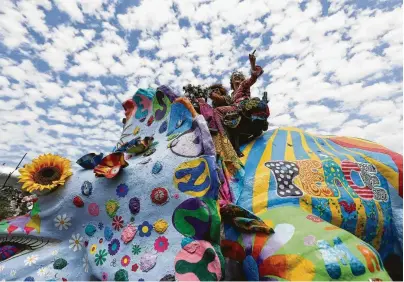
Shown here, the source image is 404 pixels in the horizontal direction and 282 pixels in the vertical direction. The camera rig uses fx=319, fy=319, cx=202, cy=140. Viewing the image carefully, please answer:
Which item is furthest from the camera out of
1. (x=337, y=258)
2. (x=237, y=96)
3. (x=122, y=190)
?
(x=237, y=96)

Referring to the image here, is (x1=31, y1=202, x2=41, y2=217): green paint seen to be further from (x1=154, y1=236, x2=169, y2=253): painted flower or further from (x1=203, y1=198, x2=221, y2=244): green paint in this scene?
(x1=203, y1=198, x2=221, y2=244): green paint

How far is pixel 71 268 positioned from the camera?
2.76m

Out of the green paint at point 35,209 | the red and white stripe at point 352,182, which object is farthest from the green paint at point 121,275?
the red and white stripe at point 352,182

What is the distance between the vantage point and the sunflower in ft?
9.95

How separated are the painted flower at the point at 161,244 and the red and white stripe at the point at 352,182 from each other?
6.83ft

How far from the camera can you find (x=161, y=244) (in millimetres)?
2559

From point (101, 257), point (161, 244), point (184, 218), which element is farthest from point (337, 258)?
point (101, 257)

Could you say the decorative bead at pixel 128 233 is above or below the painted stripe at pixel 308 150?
below

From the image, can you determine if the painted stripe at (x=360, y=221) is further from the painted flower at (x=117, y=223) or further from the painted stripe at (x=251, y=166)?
the painted flower at (x=117, y=223)

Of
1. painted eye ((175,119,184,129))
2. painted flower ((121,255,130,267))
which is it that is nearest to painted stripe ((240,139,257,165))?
painted eye ((175,119,184,129))

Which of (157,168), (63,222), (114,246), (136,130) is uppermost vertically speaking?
(136,130)

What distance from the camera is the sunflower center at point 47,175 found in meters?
3.10

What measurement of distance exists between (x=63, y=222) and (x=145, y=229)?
85 centimetres

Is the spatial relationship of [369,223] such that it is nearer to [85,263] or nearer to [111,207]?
[111,207]
